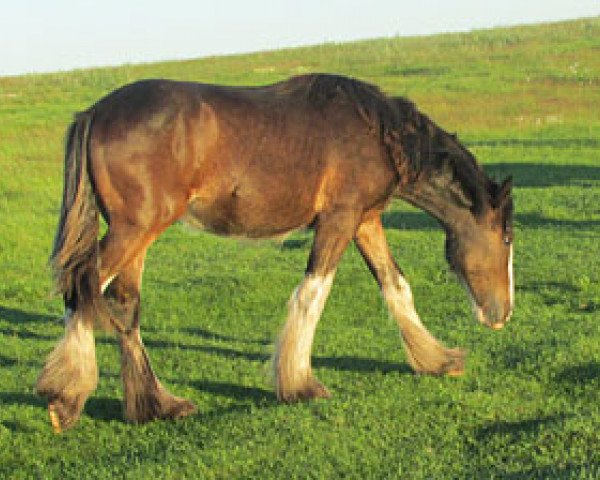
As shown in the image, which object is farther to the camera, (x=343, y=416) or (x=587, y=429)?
(x=343, y=416)

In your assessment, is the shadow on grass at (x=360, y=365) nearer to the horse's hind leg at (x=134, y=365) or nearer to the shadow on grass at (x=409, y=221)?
the horse's hind leg at (x=134, y=365)

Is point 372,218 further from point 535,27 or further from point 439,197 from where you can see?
point 535,27

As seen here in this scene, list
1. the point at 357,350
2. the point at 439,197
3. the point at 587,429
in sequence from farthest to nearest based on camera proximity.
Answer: the point at 357,350 < the point at 439,197 < the point at 587,429

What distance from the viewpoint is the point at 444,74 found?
45125mm

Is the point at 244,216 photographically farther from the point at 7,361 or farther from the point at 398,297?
the point at 7,361

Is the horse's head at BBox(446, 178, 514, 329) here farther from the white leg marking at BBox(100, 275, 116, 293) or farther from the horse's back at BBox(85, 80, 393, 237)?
the white leg marking at BBox(100, 275, 116, 293)

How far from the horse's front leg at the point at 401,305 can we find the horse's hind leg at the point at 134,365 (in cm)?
178

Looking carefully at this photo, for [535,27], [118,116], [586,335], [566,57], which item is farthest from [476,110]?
[535,27]

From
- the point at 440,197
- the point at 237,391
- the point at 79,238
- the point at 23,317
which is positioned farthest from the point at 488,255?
the point at 23,317

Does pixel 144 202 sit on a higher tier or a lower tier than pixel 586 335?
higher

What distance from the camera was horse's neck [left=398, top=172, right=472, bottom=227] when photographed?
725 cm

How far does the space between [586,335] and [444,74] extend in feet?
125

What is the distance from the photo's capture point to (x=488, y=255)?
24.3 ft

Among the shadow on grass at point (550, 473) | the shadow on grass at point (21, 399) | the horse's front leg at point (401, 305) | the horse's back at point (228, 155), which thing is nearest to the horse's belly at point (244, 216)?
the horse's back at point (228, 155)
